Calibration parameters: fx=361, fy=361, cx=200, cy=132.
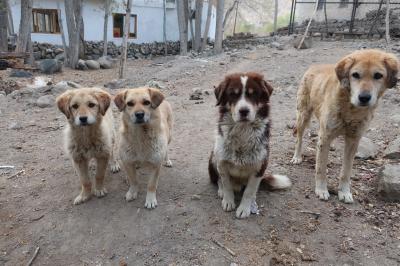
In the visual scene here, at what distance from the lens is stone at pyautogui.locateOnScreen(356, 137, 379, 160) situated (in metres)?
5.72

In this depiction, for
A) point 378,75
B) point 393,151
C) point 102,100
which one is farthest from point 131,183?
point 393,151

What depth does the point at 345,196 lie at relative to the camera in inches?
181

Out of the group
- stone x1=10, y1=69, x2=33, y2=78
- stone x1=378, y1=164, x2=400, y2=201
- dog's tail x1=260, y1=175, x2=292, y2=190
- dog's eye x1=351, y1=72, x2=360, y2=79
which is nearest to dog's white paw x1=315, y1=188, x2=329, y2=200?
dog's tail x1=260, y1=175, x2=292, y2=190

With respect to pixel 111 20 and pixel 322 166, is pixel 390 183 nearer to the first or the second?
pixel 322 166

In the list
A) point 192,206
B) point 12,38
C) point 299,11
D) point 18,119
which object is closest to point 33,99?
point 18,119

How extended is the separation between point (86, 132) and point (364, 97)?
323 cm

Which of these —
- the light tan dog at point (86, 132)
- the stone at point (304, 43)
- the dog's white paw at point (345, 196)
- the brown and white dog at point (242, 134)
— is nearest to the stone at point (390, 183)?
the dog's white paw at point (345, 196)

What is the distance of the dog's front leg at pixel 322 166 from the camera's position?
178 inches

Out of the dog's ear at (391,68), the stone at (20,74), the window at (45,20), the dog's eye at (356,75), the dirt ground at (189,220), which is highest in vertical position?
the window at (45,20)

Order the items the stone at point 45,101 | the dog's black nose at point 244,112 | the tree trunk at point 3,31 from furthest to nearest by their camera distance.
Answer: the tree trunk at point 3,31 < the stone at point 45,101 < the dog's black nose at point 244,112

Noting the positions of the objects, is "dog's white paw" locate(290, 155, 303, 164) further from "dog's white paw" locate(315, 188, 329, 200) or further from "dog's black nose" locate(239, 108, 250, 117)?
"dog's black nose" locate(239, 108, 250, 117)

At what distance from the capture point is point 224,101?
4000 millimetres

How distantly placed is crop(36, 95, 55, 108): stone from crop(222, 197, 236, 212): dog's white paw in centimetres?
674

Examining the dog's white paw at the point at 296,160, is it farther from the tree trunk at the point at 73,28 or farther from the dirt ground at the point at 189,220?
the tree trunk at the point at 73,28
